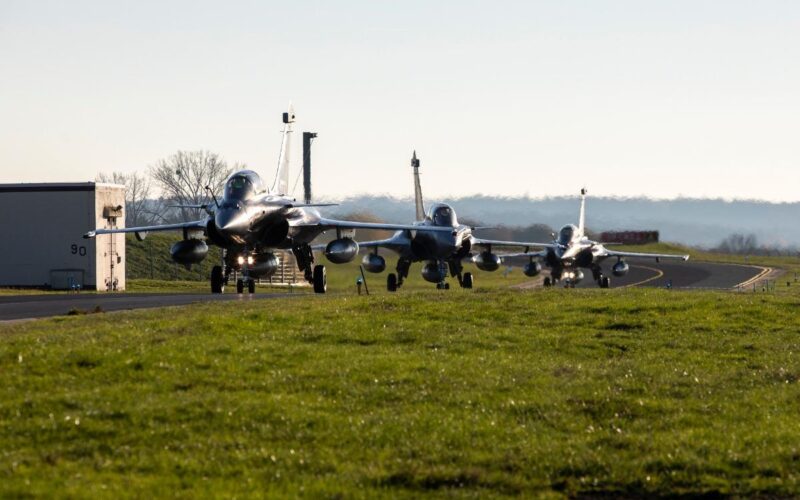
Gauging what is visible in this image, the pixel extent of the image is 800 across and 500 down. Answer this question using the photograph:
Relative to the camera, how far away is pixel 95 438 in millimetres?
15047

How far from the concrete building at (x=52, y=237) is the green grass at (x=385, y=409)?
4679 cm

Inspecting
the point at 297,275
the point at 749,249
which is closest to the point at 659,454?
the point at 297,275

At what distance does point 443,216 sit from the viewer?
56156 millimetres

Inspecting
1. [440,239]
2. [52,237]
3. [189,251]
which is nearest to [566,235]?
[440,239]

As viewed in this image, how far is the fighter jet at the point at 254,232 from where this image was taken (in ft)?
129

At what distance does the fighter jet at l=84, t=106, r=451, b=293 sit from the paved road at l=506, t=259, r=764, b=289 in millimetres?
47289

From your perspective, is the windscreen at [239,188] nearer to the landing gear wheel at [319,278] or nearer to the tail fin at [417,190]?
the landing gear wheel at [319,278]

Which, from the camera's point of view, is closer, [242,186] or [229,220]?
[229,220]

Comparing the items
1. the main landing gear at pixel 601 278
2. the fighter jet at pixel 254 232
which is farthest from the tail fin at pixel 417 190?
the fighter jet at pixel 254 232

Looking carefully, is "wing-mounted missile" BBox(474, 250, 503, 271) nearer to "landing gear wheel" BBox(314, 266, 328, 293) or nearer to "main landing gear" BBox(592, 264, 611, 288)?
"main landing gear" BBox(592, 264, 611, 288)

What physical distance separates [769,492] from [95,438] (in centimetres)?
886

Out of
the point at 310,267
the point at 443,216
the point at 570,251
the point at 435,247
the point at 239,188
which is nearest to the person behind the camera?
the point at 239,188

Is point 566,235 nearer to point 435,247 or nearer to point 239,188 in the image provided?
point 435,247

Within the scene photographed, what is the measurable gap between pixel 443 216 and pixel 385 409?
39.2 metres
